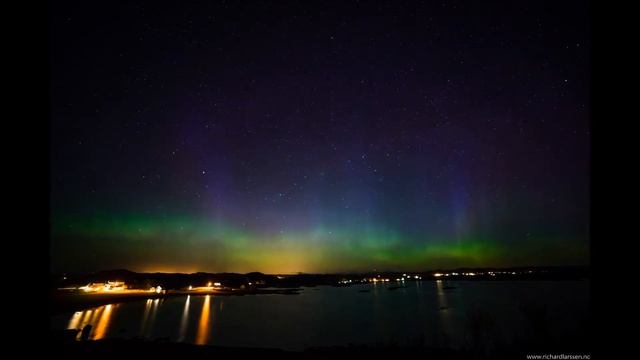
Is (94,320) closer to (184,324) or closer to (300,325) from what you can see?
(184,324)

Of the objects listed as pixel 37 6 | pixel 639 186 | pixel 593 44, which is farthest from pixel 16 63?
pixel 639 186

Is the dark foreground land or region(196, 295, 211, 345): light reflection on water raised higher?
the dark foreground land

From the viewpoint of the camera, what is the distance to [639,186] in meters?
1.71

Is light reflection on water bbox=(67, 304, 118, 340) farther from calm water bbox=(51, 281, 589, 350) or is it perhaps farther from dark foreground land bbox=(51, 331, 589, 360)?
dark foreground land bbox=(51, 331, 589, 360)

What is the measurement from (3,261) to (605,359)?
2.56 m

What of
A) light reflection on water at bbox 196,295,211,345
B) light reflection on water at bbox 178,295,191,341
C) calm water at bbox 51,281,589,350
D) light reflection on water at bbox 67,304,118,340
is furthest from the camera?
light reflection on water at bbox 178,295,191,341

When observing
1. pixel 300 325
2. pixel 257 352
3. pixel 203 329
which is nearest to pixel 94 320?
pixel 203 329

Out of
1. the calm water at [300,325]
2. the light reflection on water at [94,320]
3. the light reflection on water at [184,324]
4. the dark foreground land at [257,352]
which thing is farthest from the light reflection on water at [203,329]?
the dark foreground land at [257,352]

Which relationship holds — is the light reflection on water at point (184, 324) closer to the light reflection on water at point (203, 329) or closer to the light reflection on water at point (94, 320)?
the light reflection on water at point (203, 329)

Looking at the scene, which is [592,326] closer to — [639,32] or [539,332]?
[639,32]

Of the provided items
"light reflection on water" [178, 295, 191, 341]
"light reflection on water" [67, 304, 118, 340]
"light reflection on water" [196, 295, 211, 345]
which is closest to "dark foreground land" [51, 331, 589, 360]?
"light reflection on water" [67, 304, 118, 340]

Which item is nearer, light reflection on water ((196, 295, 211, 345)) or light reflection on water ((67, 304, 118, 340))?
light reflection on water ((67, 304, 118, 340))

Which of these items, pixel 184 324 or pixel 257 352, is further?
pixel 184 324

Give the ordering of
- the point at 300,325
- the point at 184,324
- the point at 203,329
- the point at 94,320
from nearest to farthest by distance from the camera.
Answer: the point at 94,320 → the point at 203,329 → the point at 184,324 → the point at 300,325
